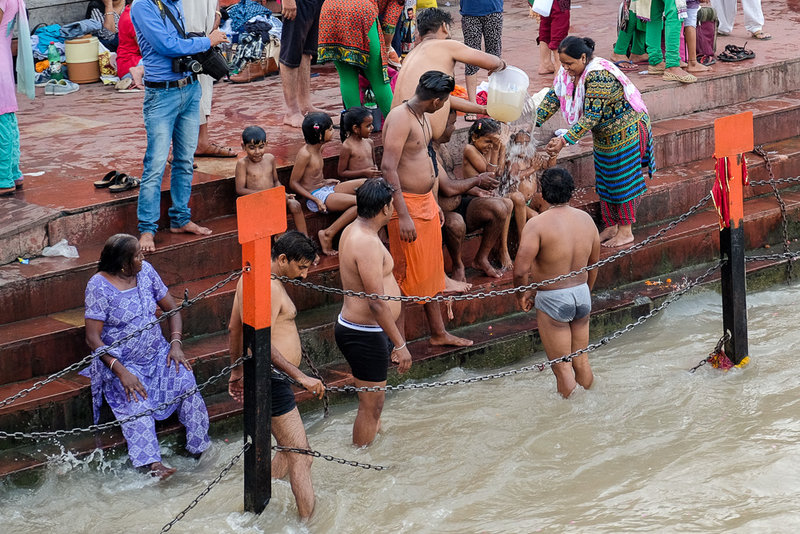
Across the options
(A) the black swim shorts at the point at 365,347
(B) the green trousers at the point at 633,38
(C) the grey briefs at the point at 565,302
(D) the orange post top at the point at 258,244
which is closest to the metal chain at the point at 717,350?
(C) the grey briefs at the point at 565,302

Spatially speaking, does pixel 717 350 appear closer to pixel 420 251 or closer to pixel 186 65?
pixel 420 251

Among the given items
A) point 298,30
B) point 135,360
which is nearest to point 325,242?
point 135,360

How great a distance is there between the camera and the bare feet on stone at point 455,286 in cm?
747

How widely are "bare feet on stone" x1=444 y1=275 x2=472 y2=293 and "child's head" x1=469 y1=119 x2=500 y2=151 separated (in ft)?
3.28

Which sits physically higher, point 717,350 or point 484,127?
point 484,127

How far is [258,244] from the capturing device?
5055 mm

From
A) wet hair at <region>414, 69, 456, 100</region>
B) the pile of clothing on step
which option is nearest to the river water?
wet hair at <region>414, 69, 456, 100</region>

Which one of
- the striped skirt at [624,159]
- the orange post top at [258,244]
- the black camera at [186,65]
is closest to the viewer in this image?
the orange post top at [258,244]

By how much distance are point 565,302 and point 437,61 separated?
6.11ft

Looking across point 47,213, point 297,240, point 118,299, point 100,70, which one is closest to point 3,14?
point 47,213

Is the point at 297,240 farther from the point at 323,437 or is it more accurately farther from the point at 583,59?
the point at 583,59

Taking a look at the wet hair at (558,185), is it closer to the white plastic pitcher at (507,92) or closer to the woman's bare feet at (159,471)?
the white plastic pitcher at (507,92)

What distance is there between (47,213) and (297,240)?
91.9 inches

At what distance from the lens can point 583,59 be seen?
750cm
